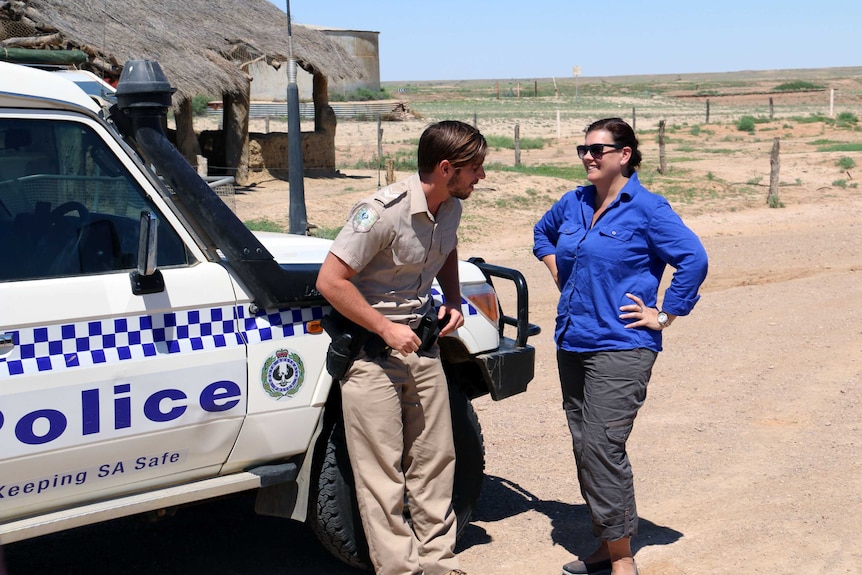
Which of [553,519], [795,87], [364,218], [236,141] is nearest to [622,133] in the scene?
[364,218]

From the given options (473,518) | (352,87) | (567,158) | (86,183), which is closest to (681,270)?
(473,518)

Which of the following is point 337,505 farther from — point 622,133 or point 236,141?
point 236,141

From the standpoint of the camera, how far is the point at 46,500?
342 centimetres

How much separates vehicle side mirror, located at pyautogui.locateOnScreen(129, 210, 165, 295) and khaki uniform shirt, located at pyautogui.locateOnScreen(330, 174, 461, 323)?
0.59m

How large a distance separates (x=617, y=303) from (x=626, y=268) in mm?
140

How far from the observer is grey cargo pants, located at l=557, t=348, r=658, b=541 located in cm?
409

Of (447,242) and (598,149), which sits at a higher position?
(598,149)

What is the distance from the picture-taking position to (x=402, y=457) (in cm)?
406

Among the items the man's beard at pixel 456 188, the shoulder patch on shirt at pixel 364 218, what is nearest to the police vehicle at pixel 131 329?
the shoulder patch on shirt at pixel 364 218

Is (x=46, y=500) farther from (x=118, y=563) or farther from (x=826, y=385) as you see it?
(x=826, y=385)

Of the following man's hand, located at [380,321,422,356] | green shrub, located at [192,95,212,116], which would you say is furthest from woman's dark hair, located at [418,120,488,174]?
green shrub, located at [192,95,212,116]

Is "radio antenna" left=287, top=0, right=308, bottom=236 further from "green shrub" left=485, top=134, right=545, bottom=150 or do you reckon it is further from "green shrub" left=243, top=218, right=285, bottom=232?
"green shrub" left=485, top=134, right=545, bottom=150

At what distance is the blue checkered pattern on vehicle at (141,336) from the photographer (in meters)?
3.28

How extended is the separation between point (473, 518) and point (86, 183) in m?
2.45
